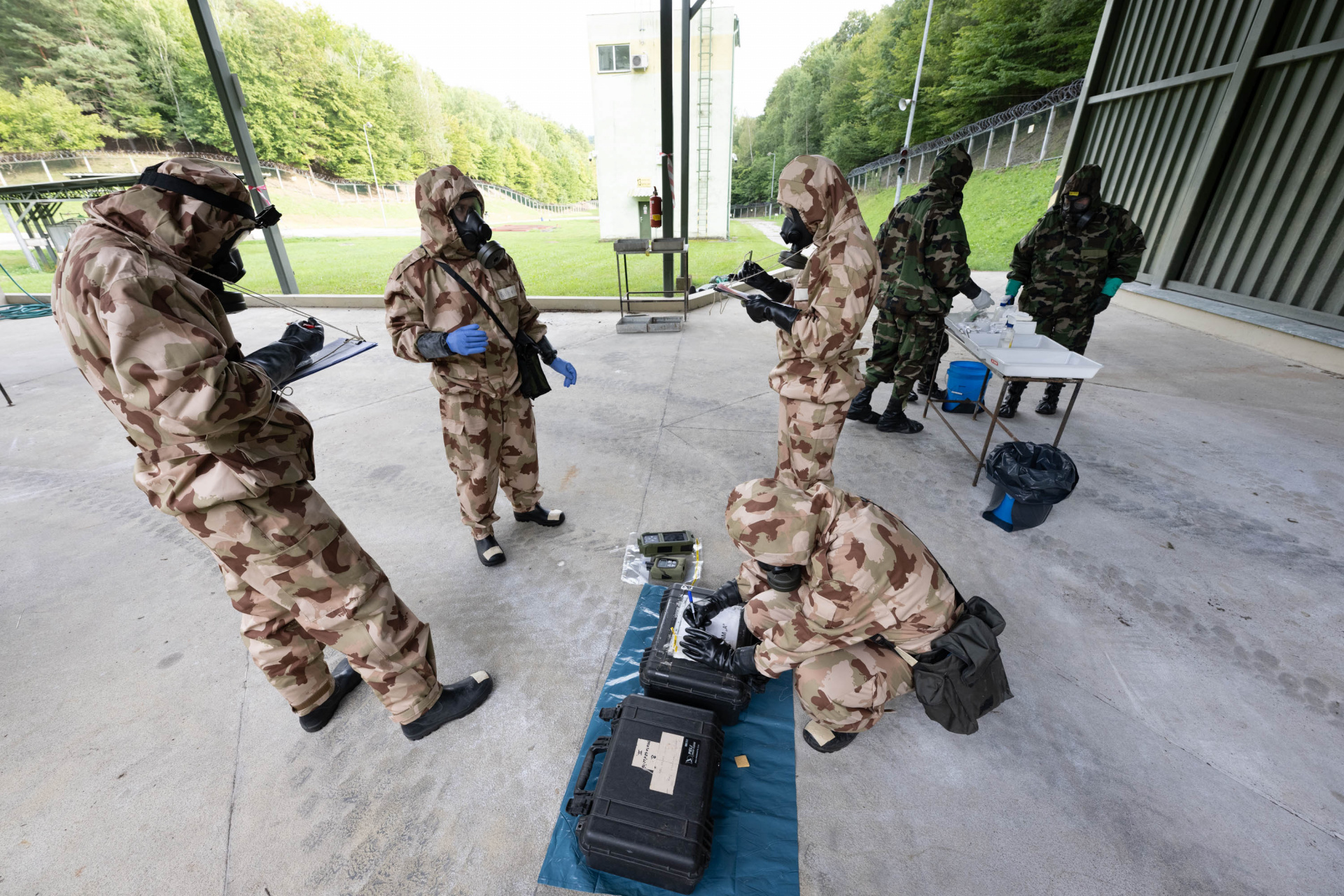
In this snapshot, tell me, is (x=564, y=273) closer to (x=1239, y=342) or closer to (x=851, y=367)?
(x=851, y=367)

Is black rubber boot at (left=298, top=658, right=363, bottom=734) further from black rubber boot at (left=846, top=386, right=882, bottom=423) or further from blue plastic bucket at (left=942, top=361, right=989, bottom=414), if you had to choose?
blue plastic bucket at (left=942, top=361, right=989, bottom=414)

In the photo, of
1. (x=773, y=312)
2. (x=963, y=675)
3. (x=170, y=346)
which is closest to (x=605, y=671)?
(x=963, y=675)

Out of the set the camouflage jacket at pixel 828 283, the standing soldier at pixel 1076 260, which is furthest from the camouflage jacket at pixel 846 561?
the standing soldier at pixel 1076 260

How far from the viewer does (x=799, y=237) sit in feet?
8.88

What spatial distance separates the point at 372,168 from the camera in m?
20.4

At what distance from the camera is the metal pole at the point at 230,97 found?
693cm

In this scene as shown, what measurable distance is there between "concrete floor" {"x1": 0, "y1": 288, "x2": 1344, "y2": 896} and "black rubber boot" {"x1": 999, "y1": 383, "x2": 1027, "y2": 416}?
1.78ft

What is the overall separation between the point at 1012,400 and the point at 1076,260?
118cm

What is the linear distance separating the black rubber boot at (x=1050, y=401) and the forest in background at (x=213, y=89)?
23783 mm

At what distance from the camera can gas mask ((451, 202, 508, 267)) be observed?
7.81 ft

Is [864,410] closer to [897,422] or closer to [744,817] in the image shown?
[897,422]

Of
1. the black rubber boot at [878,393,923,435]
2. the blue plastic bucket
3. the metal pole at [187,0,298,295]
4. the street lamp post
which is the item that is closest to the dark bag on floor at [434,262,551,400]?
the black rubber boot at [878,393,923,435]

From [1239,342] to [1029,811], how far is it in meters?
7.76

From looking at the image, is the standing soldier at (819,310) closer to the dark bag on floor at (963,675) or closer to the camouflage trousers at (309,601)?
the dark bag on floor at (963,675)
